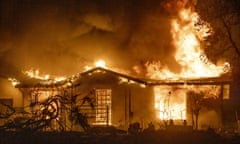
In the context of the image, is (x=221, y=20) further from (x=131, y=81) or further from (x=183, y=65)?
(x=183, y=65)

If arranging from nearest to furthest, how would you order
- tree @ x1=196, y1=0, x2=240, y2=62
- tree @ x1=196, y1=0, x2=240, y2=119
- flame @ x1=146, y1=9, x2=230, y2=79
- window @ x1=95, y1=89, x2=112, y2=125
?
1. tree @ x1=196, y1=0, x2=240, y2=62
2. tree @ x1=196, y1=0, x2=240, y2=119
3. window @ x1=95, y1=89, x2=112, y2=125
4. flame @ x1=146, y1=9, x2=230, y2=79

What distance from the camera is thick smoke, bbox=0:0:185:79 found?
4194cm

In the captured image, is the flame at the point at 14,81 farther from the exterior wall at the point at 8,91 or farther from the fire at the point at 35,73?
the fire at the point at 35,73

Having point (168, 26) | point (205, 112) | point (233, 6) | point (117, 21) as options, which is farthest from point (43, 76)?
point (233, 6)

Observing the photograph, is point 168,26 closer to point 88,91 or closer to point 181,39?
point 181,39

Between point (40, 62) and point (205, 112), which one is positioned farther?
point (40, 62)

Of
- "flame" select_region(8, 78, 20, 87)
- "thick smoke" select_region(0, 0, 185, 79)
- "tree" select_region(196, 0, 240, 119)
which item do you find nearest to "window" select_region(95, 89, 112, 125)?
"flame" select_region(8, 78, 20, 87)

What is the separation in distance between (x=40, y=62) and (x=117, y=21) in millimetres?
7069

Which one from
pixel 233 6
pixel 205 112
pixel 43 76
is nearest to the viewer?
pixel 233 6

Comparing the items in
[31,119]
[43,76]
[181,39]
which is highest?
[181,39]

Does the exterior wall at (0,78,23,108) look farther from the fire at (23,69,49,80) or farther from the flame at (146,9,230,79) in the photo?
the flame at (146,9,230,79)

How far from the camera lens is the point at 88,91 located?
101ft

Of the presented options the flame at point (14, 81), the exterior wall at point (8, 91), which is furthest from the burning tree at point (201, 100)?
the exterior wall at point (8, 91)

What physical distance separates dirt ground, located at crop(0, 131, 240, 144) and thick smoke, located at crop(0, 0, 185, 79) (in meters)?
18.5
